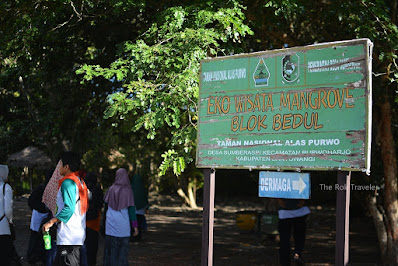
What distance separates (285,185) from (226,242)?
9.88 m

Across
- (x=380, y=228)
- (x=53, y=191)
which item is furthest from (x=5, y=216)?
(x=380, y=228)

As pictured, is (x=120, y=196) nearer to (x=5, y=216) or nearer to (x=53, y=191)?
(x=53, y=191)

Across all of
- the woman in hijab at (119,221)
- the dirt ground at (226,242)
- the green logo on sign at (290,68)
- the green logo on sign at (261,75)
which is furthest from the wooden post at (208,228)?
the dirt ground at (226,242)

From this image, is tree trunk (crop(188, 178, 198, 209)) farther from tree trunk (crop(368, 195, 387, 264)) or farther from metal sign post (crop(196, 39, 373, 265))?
metal sign post (crop(196, 39, 373, 265))

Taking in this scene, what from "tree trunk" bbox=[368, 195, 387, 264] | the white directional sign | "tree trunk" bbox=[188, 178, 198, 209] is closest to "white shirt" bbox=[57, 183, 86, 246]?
the white directional sign

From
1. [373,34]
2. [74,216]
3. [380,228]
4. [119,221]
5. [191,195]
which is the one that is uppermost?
[373,34]

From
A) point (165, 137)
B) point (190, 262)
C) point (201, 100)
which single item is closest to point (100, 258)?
point (190, 262)

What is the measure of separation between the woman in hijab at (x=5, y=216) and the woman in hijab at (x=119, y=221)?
1502 mm

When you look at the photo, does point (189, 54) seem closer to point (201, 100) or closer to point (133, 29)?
point (201, 100)

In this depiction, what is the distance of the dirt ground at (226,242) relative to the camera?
40.0 feet

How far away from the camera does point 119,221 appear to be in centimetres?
858

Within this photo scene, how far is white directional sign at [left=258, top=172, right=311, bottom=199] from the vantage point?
18.6ft

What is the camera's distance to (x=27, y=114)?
19.3 meters

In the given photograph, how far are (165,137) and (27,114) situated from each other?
18.4 feet
